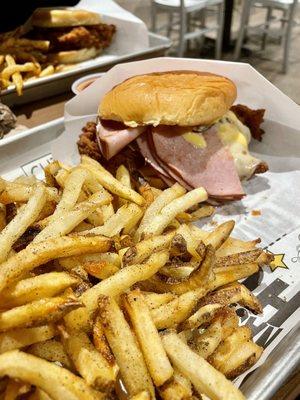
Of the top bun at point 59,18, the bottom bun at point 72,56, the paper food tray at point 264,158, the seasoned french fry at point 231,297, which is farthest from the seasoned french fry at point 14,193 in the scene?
the top bun at point 59,18

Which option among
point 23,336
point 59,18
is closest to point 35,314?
point 23,336

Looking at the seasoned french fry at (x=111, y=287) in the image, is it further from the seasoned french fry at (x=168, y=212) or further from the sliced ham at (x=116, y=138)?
the sliced ham at (x=116, y=138)

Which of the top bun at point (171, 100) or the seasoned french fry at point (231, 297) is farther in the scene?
the top bun at point (171, 100)

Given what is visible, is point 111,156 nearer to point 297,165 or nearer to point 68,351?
point 297,165

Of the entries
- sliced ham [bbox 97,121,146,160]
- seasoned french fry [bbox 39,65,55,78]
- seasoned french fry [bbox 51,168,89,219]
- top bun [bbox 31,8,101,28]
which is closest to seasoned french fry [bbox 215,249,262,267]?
seasoned french fry [bbox 51,168,89,219]

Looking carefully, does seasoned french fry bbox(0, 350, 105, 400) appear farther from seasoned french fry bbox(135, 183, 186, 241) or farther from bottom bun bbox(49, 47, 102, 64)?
bottom bun bbox(49, 47, 102, 64)

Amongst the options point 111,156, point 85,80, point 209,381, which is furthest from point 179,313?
point 85,80
